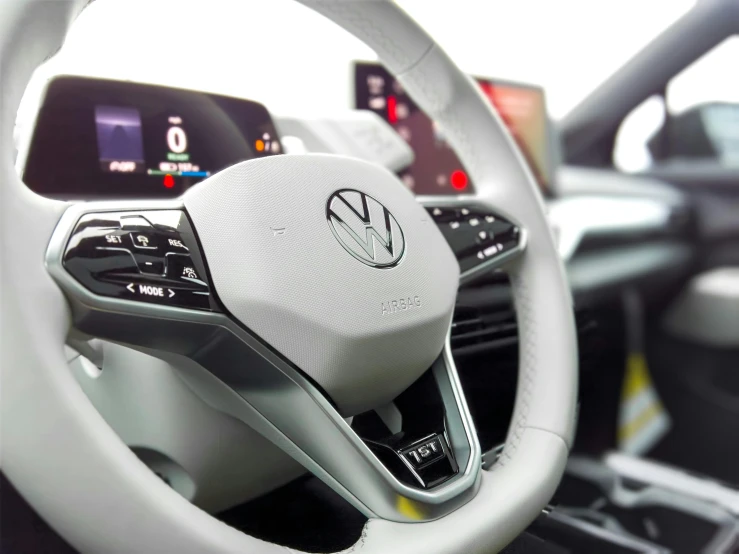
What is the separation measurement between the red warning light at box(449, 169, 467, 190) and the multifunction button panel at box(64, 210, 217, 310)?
1.02 metres

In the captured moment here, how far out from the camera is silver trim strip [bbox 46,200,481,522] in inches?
16.8

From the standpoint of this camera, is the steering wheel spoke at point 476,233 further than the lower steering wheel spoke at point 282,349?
Yes

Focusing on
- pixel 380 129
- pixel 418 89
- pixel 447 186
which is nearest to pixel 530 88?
pixel 447 186

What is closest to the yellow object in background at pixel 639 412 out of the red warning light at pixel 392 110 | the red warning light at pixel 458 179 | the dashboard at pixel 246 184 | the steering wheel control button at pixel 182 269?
the dashboard at pixel 246 184

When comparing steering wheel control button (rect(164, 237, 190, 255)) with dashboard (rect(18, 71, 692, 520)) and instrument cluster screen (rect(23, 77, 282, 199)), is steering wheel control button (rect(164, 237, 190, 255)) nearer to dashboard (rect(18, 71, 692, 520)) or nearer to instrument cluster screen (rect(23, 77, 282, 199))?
dashboard (rect(18, 71, 692, 520))

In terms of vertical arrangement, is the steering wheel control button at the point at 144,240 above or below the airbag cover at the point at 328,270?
above

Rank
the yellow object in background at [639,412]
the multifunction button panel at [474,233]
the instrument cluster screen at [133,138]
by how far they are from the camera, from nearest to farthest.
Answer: the multifunction button panel at [474,233]
the instrument cluster screen at [133,138]
the yellow object in background at [639,412]

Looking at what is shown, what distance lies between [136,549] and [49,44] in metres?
0.28

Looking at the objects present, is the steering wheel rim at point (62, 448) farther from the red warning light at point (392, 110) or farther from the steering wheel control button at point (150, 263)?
the red warning light at point (392, 110)

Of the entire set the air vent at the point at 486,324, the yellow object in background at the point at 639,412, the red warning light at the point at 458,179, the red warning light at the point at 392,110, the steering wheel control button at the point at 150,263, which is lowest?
the yellow object in background at the point at 639,412

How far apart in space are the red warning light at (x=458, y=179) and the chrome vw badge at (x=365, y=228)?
0.90 m

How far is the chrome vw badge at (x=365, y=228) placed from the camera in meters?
0.50

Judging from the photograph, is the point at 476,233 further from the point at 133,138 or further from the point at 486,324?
the point at 133,138

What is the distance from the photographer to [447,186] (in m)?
1.42
